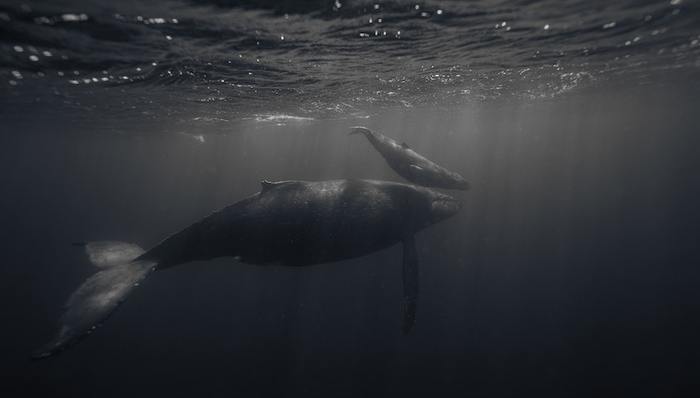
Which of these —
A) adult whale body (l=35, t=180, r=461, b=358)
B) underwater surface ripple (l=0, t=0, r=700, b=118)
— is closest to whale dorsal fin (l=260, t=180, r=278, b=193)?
adult whale body (l=35, t=180, r=461, b=358)

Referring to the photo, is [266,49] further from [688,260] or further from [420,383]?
[688,260]

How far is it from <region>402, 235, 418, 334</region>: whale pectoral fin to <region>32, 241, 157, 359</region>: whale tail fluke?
6162 millimetres

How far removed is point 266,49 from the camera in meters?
12.3

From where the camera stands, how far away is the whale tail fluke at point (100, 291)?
575 cm

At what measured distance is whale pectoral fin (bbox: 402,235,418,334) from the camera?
9.54 meters

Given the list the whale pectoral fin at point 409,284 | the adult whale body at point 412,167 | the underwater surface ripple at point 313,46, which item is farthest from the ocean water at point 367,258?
the whale pectoral fin at point 409,284

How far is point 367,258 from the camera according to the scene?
2556 centimetres

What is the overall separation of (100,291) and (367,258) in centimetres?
1944

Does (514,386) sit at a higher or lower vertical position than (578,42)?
lower

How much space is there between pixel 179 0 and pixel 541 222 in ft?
108

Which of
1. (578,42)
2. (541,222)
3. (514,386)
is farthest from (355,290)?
(541,222)

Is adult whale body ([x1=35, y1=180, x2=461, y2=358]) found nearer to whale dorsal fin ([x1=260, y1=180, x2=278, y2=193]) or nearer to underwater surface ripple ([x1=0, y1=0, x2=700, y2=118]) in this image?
whale dorsal fin ([x1=260, y1=180, x2=278, y2=193])

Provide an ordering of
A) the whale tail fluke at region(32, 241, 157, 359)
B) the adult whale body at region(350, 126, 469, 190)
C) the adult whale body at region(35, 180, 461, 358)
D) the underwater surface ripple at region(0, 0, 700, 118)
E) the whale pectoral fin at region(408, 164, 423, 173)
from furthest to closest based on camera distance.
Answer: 1. the adult whale body at region(350, 126, 469, 190)
2. the whale pectoral fin at region(408, 164, 423, 173)
3. the underwater surface ripple at region(0, 0, 700, 118)
4. the adult whale body at region(35, 180, 461, 358)
5. the whale tail fluke at region(32, 241, 157, 359)

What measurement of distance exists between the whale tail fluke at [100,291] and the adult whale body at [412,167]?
26.2ft
